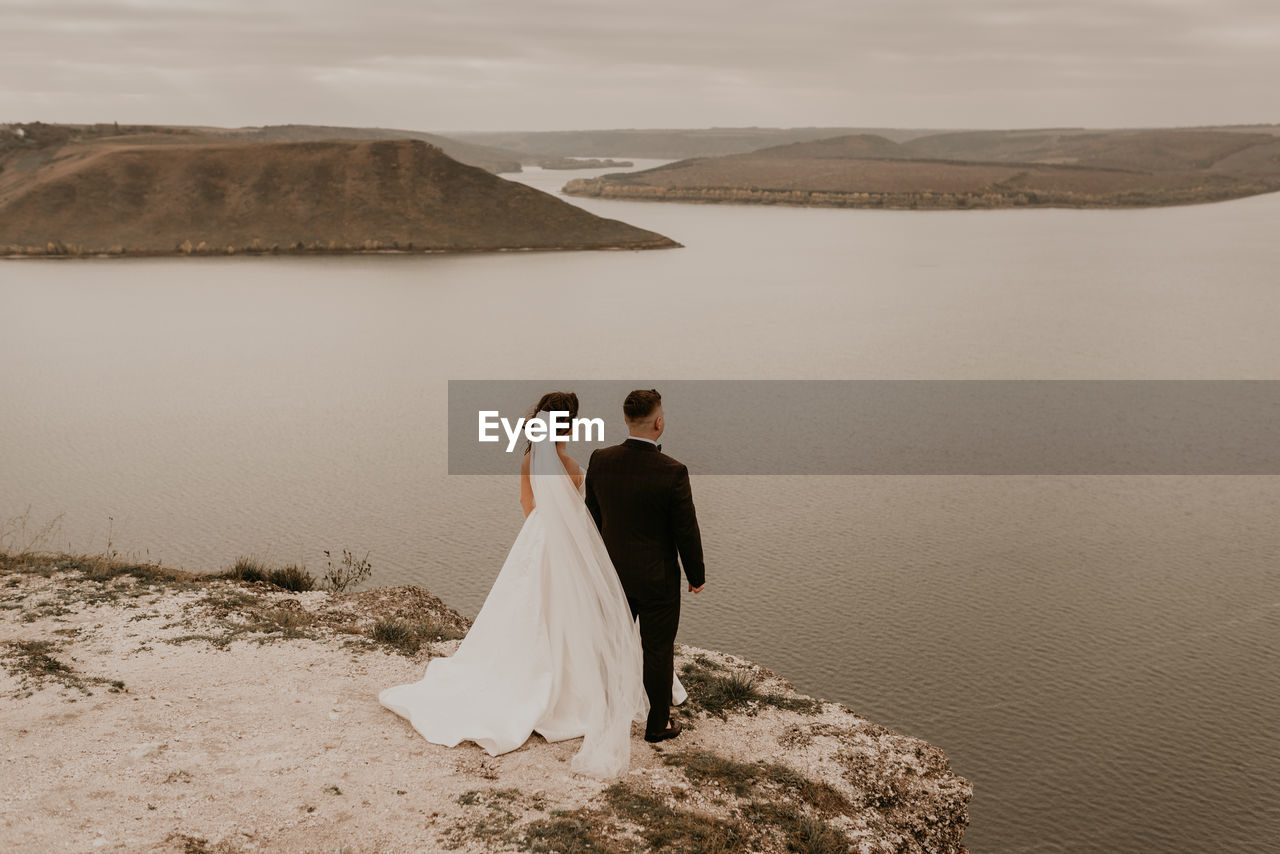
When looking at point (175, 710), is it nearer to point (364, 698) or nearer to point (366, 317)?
point (364, 698)

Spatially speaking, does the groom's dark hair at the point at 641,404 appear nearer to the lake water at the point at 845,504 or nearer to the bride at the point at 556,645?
the bride at the point at 556,645

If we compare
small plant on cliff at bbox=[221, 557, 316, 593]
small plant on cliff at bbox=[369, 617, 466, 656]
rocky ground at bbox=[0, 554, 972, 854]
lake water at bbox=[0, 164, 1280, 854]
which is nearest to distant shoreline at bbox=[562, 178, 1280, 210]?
lake water at bbox=[0, 164, 1280, 854]

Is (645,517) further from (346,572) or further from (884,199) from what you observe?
(884,199)

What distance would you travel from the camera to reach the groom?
5.41 m

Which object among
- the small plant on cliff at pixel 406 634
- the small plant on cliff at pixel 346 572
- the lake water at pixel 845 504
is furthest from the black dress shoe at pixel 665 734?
the small plant on cliff at pixel 346 572

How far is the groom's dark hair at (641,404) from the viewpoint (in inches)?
207

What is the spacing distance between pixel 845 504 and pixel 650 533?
28.7ft

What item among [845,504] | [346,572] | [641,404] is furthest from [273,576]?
[845,504]

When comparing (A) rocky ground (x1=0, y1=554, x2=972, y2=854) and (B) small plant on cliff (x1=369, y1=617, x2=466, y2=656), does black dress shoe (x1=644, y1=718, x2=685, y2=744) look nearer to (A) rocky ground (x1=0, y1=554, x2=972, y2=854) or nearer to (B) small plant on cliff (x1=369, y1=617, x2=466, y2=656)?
(A) rocky ground (x1=0, y1=554, x2=972, y2=854)

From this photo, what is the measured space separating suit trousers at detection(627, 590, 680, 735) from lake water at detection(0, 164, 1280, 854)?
2602 millimetres

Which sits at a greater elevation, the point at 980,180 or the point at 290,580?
the point at 980,180

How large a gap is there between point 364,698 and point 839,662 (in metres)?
4.42

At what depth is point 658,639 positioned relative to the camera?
18.7ft
